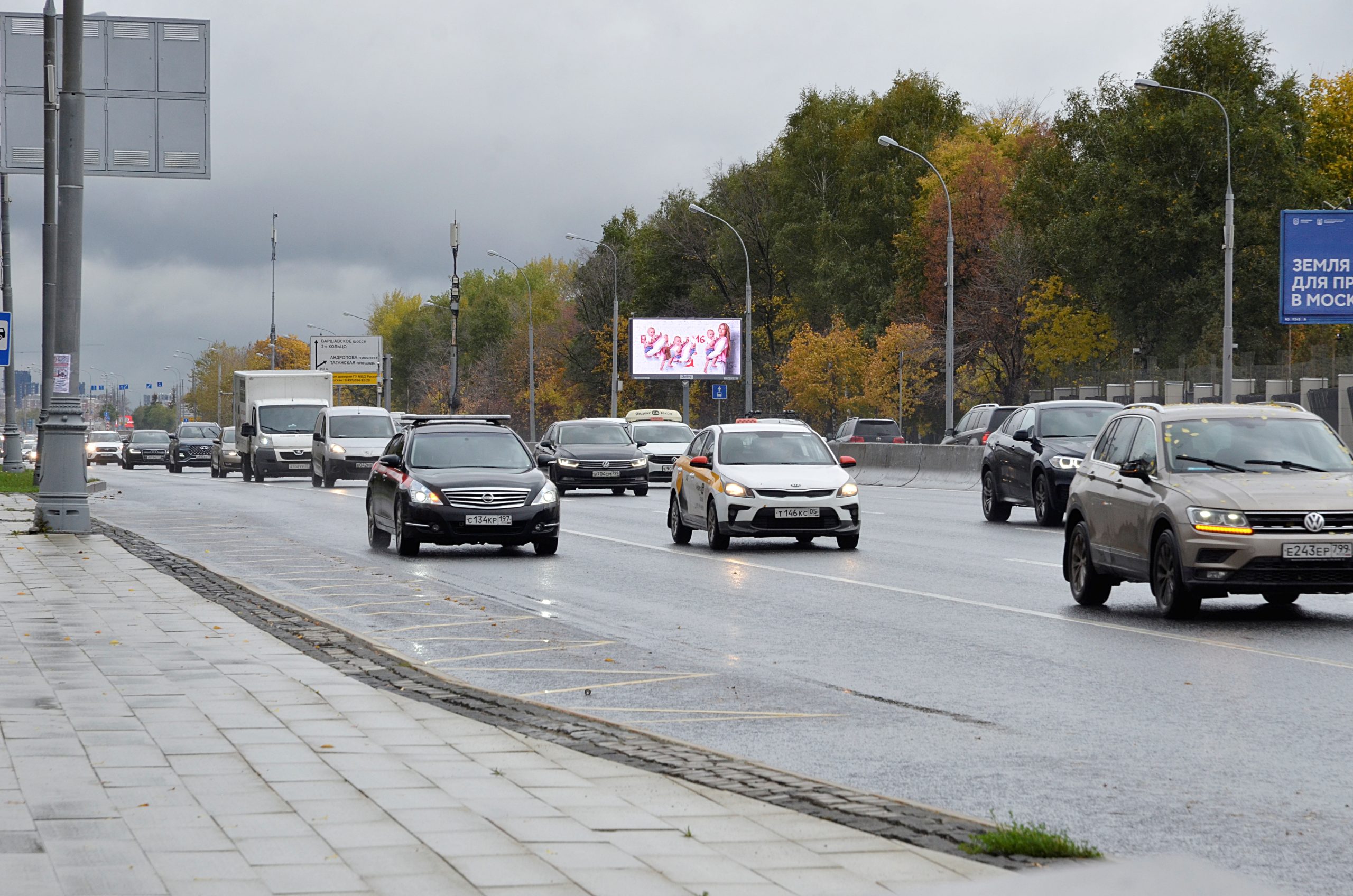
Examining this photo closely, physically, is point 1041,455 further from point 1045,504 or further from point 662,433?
point 662,433

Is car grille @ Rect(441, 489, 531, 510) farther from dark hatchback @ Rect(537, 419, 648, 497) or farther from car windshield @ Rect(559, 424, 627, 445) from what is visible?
car windshield @ Rect(559, 424, 627, 445)

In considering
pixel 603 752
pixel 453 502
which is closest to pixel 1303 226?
pixel 453 502

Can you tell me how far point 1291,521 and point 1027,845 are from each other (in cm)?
776

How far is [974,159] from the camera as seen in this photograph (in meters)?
87.4

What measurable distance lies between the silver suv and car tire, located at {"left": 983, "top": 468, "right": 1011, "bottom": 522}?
36.3 ft

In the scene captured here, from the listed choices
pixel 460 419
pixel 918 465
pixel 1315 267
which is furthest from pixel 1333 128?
pixel 460 419

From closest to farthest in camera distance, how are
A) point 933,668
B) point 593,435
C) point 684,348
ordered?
1. point 933,668
2. point 593,435
3. point 684,348

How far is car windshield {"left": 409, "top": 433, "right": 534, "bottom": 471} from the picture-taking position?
21.2m

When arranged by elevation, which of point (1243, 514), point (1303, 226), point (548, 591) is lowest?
point (548, 591)

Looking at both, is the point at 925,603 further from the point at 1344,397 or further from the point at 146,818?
the point at 1344,397

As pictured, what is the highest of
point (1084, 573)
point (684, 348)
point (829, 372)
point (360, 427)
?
point (684, 348)

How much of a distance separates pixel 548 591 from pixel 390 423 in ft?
91.8

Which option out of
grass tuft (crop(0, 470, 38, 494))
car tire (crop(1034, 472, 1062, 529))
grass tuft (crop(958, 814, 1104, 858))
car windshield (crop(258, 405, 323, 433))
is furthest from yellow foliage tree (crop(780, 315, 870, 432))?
grass tuft (crop(958, 814, 1104, 858))

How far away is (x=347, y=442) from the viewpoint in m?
42.3
